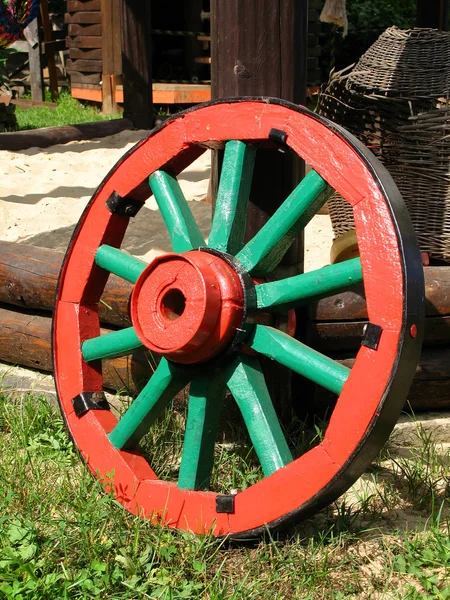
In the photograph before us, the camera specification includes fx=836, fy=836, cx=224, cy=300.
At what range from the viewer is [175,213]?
237 cm

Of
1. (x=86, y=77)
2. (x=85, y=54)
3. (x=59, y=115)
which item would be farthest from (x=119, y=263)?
(x=85, y=54)

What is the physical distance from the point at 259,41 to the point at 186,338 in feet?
3.21

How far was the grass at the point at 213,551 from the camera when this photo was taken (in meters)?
1.90

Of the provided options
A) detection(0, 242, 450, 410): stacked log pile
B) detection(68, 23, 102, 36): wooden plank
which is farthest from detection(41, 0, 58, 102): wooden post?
detection(0, 242, 450, 410): stacked log pile

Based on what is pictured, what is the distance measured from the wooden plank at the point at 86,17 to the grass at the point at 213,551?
27.3 ft

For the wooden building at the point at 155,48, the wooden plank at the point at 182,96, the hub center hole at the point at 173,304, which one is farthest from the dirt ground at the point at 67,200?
the wooden building at the point at 155,48

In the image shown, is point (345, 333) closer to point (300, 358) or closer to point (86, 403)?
point (300, 358)

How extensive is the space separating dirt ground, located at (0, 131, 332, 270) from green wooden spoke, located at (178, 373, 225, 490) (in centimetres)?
156

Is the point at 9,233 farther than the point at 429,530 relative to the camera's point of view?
Yes

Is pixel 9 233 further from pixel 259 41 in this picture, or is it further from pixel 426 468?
pixel 426 468

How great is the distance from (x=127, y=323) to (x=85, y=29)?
8041 mm

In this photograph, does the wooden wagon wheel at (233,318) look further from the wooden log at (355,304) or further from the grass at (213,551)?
the wooden log at (355,304)

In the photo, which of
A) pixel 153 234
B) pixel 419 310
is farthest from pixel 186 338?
pixel 153 234

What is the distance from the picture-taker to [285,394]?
266cm
